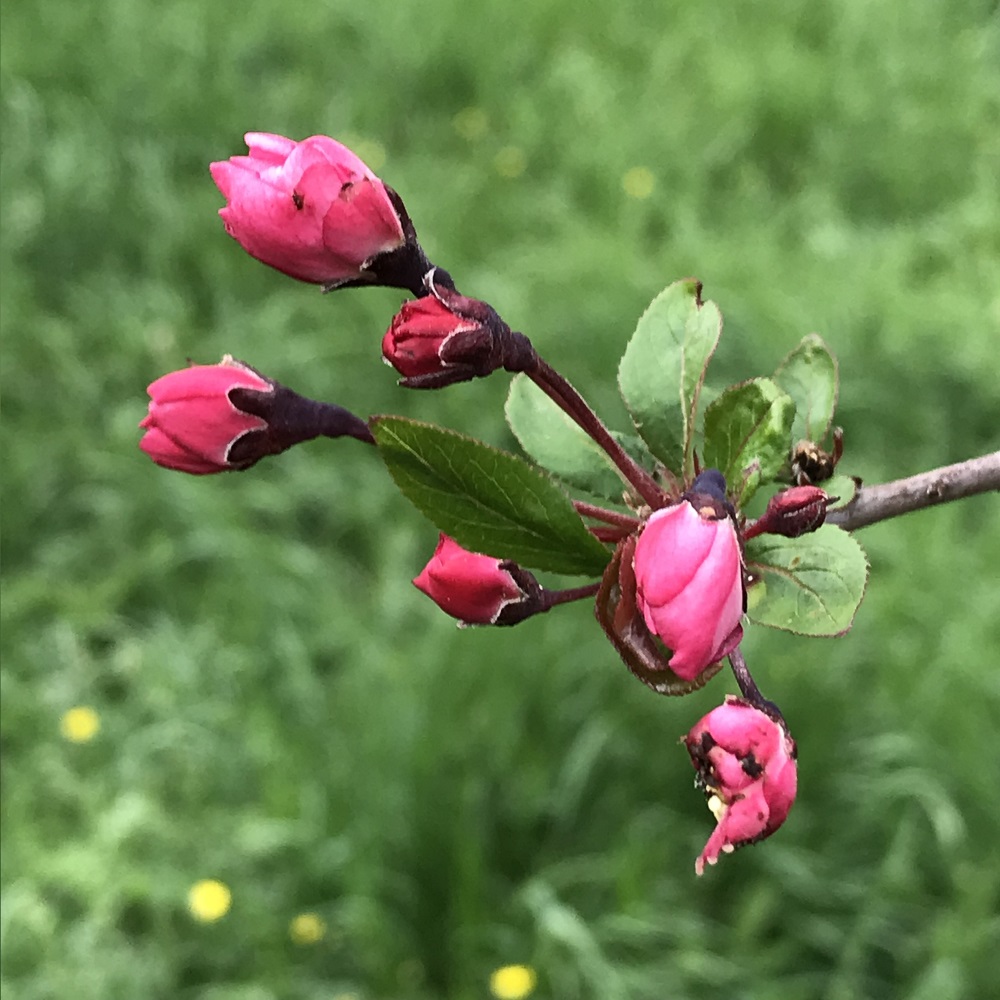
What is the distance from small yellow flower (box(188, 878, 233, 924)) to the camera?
5.50 feet

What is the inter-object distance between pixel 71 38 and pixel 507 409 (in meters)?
2.90

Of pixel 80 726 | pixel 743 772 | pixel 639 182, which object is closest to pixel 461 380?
pixel 743 772

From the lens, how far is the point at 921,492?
25.6 inches

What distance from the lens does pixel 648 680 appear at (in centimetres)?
50

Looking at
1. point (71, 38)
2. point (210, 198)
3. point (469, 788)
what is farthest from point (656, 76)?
point (469, 788)

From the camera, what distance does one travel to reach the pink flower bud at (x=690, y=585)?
0.49 meters

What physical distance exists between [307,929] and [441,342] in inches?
54.4

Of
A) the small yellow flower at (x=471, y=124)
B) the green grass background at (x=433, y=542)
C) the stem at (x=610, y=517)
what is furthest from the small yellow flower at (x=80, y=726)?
the small yellow flower at (x=471, y=124)

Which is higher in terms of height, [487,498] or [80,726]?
[487,498]

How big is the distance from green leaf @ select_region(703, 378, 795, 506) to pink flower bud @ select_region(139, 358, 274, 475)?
26cm

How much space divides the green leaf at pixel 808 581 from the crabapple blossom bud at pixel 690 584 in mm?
97

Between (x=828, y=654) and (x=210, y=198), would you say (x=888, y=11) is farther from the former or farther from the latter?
(x=828, y=654)

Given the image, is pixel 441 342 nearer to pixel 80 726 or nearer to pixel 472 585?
pixel 472 585

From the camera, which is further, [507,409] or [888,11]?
[888,11]
